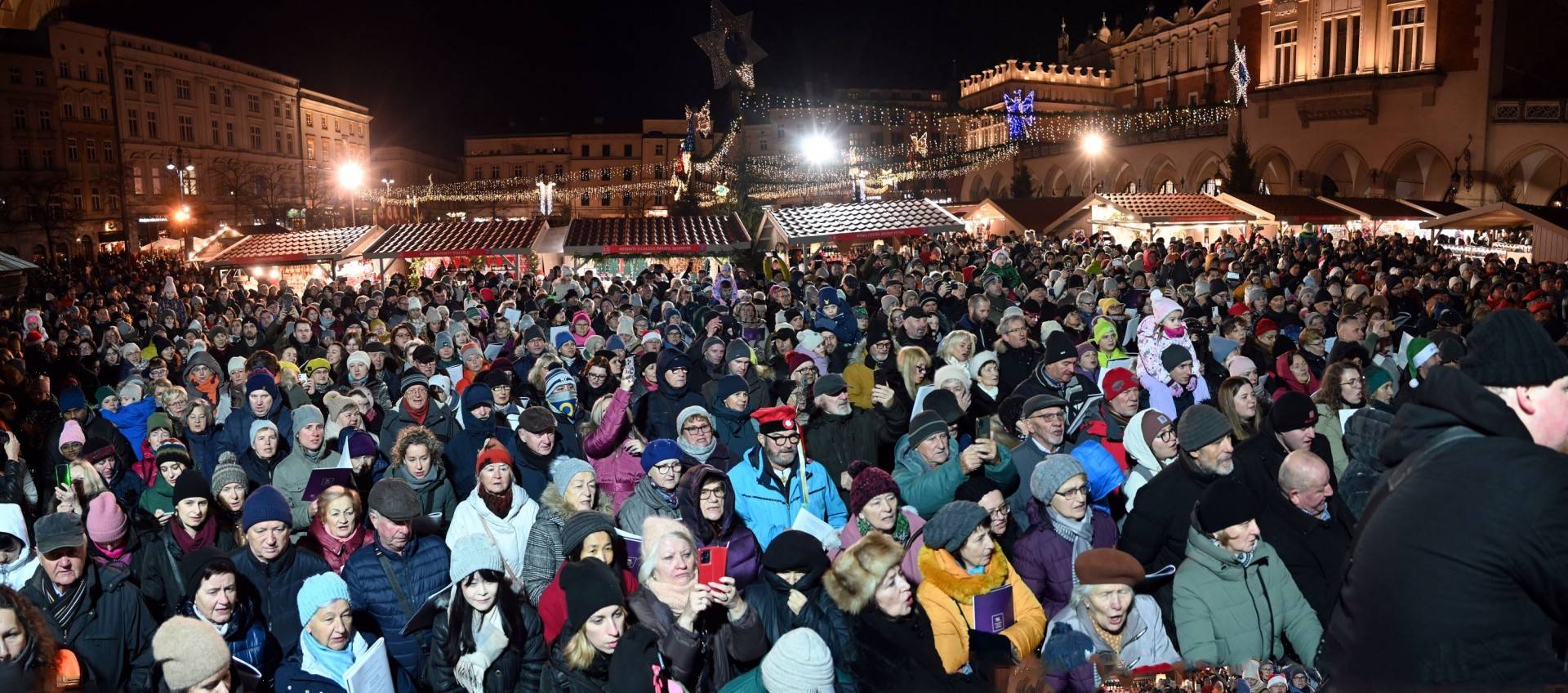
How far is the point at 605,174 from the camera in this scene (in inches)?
3447

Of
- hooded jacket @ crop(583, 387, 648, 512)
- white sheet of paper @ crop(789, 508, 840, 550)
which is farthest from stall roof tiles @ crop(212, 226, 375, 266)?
white sheet of paper @ crop(789, 508, 840, 550)

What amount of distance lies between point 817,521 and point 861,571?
1.30 metres

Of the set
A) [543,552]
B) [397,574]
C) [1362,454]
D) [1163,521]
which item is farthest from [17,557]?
[1362,454]

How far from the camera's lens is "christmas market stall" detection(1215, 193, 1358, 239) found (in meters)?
27.1

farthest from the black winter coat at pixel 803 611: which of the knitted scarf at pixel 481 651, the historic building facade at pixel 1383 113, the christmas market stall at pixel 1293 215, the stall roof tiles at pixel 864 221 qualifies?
the historic building facade at pixel 1383 113

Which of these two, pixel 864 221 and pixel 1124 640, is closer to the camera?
pixel 1124 640

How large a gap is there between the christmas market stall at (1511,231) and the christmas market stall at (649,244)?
49.5ft

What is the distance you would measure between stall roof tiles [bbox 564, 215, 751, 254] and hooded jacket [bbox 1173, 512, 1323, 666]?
2130 centimetres

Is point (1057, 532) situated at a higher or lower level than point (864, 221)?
lower

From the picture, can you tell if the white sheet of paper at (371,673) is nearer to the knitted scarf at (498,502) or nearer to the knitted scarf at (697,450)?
the knitted scarf at (498,502)

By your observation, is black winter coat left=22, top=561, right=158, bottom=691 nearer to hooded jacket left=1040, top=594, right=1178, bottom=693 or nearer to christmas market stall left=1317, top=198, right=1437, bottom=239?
hooded jacket left=1040, top=594, right=1178, bottom=693

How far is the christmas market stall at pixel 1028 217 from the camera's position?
3061 cm

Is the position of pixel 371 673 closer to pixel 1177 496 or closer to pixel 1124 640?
pixel 1124 640

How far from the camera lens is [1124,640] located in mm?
3941
